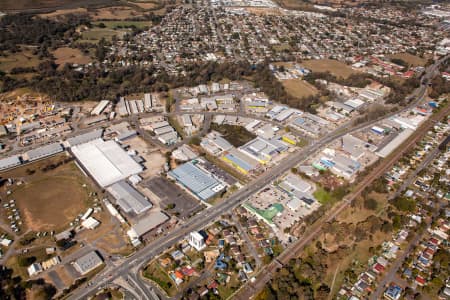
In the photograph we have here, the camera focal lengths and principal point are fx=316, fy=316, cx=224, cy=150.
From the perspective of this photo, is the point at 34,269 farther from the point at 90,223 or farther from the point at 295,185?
the point at 295,185

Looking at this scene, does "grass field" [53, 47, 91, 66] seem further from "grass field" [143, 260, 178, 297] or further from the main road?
"grass field" [143, 260, 178, 297]

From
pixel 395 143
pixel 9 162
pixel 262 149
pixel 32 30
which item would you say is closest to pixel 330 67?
pixel 395 143

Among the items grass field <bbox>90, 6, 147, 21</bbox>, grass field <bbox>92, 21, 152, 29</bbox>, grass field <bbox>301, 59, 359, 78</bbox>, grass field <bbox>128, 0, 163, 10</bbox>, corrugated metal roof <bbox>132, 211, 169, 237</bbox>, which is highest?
grass field <bbox>128, 0, 163, 10</bbox>

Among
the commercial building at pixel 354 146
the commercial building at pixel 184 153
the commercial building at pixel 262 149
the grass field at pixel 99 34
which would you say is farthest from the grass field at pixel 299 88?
the grass field at pixel 99 34

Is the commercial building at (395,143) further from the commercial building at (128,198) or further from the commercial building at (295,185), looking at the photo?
the commercial building at (128,198)

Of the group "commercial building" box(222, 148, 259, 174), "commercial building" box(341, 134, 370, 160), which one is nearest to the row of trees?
"commercial building" box(222, 148, 259, 174)

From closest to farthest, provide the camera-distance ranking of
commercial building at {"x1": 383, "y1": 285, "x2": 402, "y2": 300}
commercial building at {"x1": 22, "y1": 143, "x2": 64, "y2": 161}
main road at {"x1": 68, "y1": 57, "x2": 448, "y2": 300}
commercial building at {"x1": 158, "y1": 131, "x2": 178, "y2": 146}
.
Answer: commercial building at {"x1": 383, "y1": 285, "x2": 402, "y2": 300} → main road at {"x1": 68, "y1": 57, "x2": 448, "y2": 300} → commercial building at {"x1": 22, "y1": 143, "x2": 64, "y2": 161} → commercial building at {"x1": 158, "y1": 131, "x2": 178, "y2": 146}
